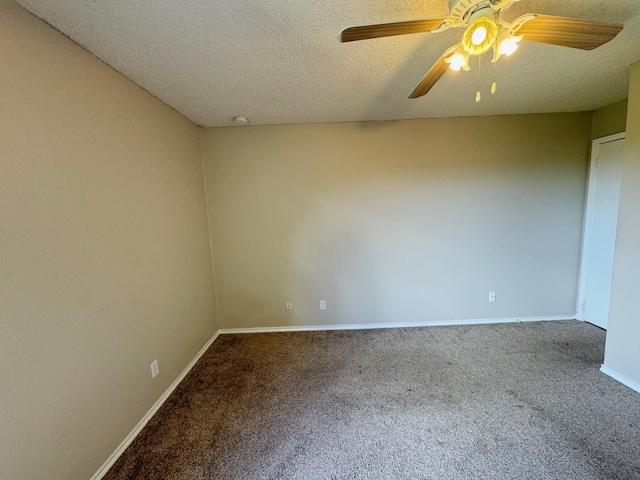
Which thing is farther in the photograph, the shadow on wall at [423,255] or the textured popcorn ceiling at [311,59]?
the shadow on wall at [423,255]

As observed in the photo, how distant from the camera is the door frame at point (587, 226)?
279 cm

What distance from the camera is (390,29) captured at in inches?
40.3

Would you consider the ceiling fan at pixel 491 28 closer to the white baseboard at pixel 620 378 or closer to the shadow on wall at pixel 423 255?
the shadow on wall at pixel 423 255

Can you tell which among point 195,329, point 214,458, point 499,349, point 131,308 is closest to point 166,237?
point 131,308

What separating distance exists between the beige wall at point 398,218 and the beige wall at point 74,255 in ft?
3.16

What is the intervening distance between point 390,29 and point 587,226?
3.45 metres

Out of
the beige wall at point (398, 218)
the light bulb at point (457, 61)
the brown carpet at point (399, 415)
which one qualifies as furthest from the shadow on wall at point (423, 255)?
the light bulb at point (457, 61)

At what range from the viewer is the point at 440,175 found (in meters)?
2.91

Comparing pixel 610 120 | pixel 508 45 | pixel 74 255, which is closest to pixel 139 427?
pixel 74 255

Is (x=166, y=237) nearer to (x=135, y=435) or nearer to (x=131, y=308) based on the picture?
(x=131, y=308)

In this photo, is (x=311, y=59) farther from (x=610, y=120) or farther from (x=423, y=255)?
(x=610, y=120)

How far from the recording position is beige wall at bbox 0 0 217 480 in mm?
1087

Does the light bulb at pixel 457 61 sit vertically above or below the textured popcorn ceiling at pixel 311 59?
below

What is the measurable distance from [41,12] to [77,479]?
2324 mm
